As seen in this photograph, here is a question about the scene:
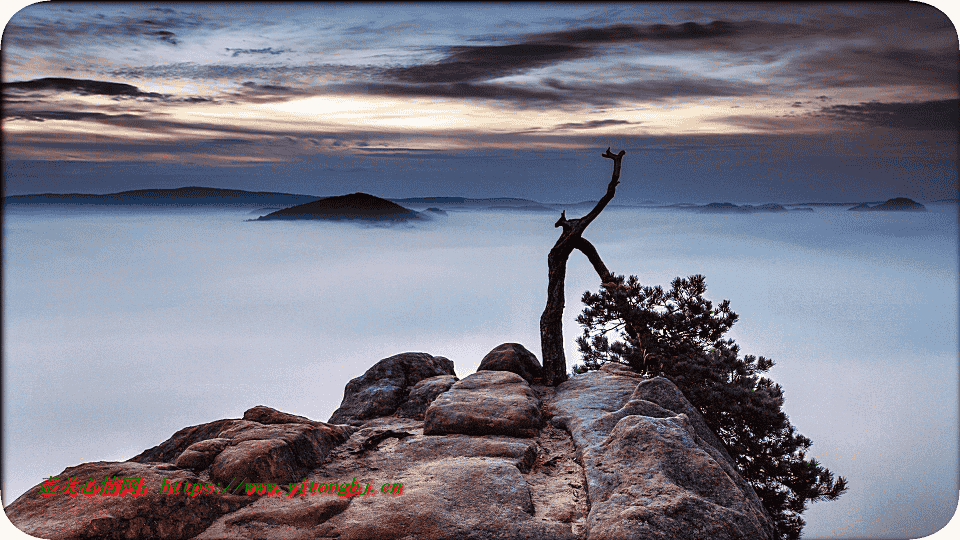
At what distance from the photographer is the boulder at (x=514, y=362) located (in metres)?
15.5

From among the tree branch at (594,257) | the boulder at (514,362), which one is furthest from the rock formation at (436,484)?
the tree branch at (594,257)

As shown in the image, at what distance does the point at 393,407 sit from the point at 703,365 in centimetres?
794

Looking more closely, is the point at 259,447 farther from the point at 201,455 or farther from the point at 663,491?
the point at 663,491

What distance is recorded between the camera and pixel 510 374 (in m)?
14.1

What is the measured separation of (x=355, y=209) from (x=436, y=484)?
18.8 metres

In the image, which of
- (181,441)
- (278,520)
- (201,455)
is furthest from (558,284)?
(278,520)

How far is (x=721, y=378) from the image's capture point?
46.8 ft

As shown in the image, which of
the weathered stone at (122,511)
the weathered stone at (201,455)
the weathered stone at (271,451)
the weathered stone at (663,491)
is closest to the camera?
the weathered stone at (663,491)

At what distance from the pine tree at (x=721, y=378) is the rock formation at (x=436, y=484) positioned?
3595mm

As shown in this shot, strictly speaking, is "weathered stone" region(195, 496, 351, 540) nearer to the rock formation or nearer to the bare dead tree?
the rock formation

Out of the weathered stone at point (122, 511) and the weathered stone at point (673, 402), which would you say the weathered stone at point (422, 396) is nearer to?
the weathered stone at point (673, 402)

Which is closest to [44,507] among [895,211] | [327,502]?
[327,502]

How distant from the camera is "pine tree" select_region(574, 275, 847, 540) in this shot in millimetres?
13875

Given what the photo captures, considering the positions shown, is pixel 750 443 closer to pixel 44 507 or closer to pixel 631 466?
pixel 631 466
